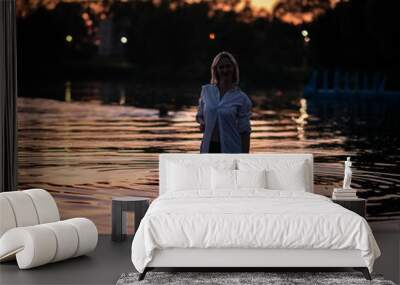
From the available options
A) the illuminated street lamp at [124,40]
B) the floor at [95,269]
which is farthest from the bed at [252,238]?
the illuminated street lamp at [124,40]

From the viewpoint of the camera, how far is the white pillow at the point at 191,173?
8.14 m

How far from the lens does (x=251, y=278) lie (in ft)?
21.6

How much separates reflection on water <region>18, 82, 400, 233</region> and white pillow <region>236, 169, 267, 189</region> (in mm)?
4370

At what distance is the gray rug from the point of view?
255 inches

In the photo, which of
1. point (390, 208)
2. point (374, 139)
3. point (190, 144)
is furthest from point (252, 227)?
point (374, 139)

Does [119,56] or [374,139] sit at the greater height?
[119,56]

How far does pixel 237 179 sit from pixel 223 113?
2.02ft

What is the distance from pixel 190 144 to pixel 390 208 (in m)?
5.42

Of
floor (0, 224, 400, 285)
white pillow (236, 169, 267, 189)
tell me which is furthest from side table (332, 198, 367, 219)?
white pillow (236, 169, 267, 189)

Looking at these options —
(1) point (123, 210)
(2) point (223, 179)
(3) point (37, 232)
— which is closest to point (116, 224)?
(1) point (123, 210)

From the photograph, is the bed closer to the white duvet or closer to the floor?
the white duvet

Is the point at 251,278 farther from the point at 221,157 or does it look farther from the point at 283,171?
the point at 221,157

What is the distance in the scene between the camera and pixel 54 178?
14.3m

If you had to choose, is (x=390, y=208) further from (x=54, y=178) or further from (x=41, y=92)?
(x=41, y=92)
